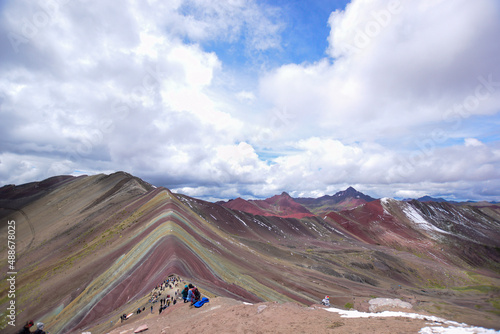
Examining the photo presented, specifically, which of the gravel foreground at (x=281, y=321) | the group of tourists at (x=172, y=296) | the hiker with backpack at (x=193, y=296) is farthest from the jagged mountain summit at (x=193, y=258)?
the hiker with backpack at (x=193, y=296)

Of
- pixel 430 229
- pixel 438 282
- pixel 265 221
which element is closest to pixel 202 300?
pixel 438 282

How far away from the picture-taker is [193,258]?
32.1 m

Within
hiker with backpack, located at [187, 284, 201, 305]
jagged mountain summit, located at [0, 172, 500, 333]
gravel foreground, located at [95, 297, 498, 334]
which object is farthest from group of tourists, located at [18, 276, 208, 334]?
jagged mountain summit, located at [0, 172, 500, 333]

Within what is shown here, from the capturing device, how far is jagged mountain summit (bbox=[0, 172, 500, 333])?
27172 mm

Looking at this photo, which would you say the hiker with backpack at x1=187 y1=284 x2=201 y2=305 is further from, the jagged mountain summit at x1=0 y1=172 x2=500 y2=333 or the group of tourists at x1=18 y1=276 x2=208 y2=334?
the jagged mountain summit at x1=0 y1=172 x2=500 y2=333

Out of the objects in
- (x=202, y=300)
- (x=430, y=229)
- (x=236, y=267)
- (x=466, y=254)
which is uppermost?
(x=202, y=300)

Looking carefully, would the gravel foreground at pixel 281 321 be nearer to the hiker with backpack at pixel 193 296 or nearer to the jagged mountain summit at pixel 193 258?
the hiker with backpack at pixel 193 296

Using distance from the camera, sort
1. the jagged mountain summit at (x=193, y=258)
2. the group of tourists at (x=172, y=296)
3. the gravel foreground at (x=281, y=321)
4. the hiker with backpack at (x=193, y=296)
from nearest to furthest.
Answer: the gravel foreground at (x=281, y=321), the hiker with backpack at (x=193, y=296), the group of tourists at (x=172, y=296), the jagged mountain summit at (x=193, y=258)

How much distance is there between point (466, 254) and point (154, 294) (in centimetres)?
15611

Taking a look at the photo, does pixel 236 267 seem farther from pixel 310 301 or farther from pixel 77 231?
pixel 77 231

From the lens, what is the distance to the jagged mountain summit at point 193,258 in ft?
89.1

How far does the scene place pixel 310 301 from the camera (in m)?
34.5

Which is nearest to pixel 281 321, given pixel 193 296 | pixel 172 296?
pixel 193 296

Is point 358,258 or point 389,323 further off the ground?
point 389,323
